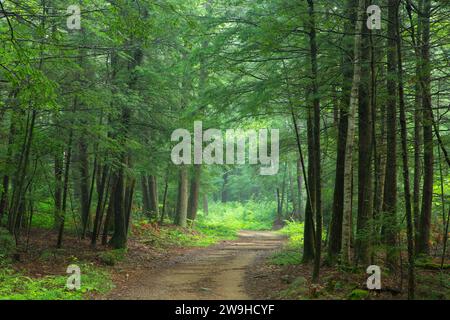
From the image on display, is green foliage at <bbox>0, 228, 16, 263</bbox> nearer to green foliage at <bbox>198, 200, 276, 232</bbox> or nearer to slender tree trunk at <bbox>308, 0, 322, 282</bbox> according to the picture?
slender tree trunk at <bbox>308, 0, 322, 282</bbox>

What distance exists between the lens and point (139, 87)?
1469cm

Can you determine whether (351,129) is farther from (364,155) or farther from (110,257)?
(110,257)

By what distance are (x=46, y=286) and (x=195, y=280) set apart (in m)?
3.70

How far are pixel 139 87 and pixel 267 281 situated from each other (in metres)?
7.96

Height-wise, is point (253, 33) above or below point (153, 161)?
above

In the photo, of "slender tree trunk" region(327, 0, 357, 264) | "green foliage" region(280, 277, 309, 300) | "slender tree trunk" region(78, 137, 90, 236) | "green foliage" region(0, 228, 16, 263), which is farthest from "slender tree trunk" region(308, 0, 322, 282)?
"green foliage" region(0, 228, 16, 263)

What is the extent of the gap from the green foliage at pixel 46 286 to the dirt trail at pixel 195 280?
536 mm

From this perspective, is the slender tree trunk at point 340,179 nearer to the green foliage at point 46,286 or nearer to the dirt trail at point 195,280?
the dirt trail at point 195,280

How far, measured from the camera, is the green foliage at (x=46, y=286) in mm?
8164

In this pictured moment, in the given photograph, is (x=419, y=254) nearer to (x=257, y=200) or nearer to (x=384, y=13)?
(x=384, y=13)

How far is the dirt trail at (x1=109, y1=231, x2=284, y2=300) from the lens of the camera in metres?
9.19

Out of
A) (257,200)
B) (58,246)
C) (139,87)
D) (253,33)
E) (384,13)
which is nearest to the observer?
(253,33)

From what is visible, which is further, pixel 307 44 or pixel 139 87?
pixel 139 87
